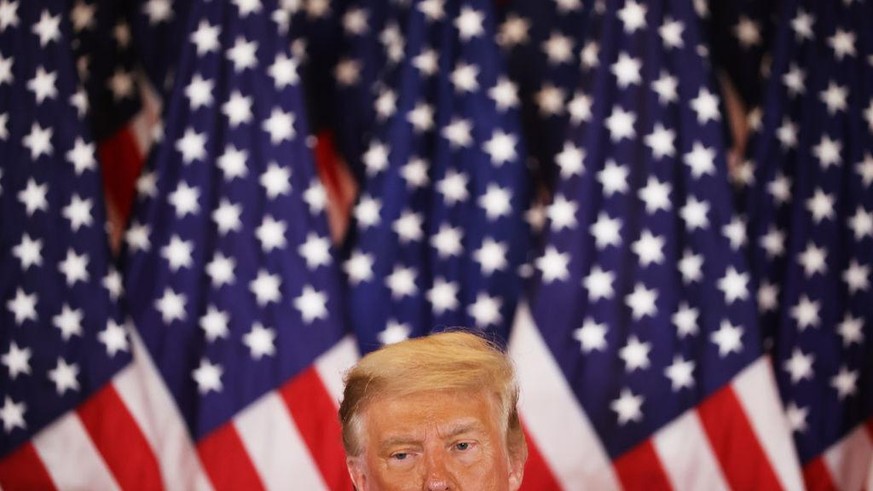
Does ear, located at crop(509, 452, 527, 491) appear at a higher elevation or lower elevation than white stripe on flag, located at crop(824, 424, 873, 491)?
higher

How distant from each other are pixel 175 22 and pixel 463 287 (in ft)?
5.04

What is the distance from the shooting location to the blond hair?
2996 mm

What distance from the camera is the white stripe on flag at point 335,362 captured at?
14.3 feet

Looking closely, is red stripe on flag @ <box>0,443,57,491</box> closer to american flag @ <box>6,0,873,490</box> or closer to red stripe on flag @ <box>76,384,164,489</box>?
american flag @ <box>6,0,873,490</box>

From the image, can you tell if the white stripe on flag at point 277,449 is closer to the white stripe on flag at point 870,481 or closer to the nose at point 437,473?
the nose at point 437,473

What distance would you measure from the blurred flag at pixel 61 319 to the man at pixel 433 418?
1.56m

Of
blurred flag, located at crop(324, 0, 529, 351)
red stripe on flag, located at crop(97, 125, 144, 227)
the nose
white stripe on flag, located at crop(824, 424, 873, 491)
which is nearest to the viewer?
the nose

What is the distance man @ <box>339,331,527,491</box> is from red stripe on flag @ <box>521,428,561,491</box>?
1214 millimetres

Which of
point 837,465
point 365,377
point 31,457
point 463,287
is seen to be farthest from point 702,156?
point 31,457

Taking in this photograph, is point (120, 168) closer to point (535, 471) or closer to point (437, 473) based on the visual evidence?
point (535, 471)

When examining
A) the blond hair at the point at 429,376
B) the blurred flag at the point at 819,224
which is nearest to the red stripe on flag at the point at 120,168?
the blond hair at the point at 429,376

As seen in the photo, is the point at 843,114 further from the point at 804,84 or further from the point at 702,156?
the point at 702,156

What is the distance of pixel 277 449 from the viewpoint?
172 inches

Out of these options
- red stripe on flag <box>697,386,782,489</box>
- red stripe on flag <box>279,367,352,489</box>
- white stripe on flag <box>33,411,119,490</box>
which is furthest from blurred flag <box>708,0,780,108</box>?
white stripe on flag <box>33,411,119,490</box>
